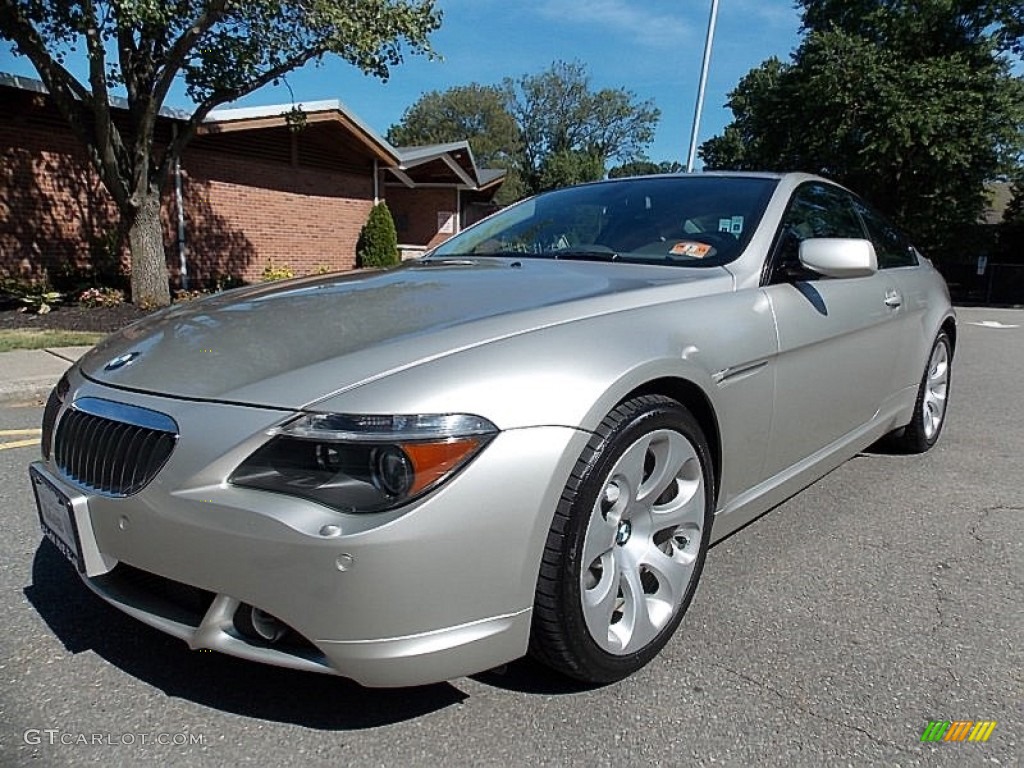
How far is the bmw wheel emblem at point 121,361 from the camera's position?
2.11 m

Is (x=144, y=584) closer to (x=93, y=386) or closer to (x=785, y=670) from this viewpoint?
(x=93, y=386)

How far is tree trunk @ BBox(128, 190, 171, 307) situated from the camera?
33.6 ft

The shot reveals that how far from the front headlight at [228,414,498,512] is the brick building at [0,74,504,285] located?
11923mm

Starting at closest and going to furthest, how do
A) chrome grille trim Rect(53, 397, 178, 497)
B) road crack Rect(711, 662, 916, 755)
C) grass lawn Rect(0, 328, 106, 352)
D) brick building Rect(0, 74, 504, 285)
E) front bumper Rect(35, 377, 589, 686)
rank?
front bumper Rect(35, 377, 589, 686) → chrome grille trim Rect(53, 397, 178, 497) → road crack Rect(711, 662, 916, 755) → grass lawn Rect(0, 328, 106, 352) → brick building Rect(0, 74, 504, 285)

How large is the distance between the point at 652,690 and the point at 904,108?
66.5 ft

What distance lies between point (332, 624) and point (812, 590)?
1836 millimetres

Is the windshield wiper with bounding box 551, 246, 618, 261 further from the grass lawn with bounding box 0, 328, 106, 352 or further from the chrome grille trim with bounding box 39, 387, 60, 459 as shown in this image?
the grass lawn with bounding box 0, 328, 106, 352

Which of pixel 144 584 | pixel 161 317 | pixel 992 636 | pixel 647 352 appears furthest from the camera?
pixel 161 317

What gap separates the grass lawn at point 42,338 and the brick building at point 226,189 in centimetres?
373

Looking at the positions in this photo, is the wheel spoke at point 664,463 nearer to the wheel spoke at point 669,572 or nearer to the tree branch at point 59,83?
the wheel spoke at point 669,572

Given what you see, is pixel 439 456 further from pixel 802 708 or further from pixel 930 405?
pixel 930 405

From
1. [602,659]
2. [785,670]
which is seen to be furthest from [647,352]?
[785,670]

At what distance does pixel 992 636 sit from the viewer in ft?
7.85

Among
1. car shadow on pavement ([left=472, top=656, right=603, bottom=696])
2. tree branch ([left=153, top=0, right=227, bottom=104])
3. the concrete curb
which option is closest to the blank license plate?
car shadow on pavement ([left=472, top=656, right=603, bottom=696])
